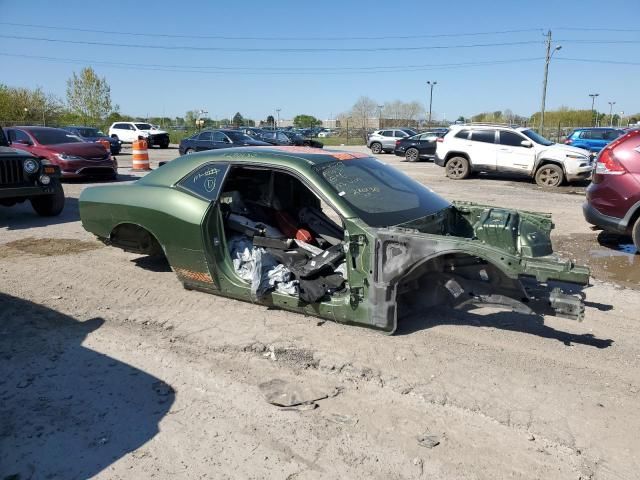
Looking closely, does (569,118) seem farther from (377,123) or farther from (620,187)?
(620,187)

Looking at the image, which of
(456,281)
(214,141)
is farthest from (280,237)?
(214,141)

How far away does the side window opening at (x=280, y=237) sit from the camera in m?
4.27

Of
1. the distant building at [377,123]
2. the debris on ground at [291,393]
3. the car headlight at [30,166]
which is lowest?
the debris on ground at [291,393]

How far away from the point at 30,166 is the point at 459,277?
785cm

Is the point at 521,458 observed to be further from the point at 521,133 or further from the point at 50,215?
the point at 521,133

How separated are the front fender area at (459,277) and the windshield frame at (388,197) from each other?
34 cm

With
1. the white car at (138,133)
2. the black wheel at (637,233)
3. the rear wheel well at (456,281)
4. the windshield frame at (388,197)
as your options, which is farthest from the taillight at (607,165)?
the white car at (138,133)

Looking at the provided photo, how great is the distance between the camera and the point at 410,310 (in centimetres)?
415

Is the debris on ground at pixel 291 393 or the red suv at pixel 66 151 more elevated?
the red suv at pixel 66 151

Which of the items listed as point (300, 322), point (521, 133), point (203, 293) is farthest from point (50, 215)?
point (521, 133)

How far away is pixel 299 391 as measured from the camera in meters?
3.32

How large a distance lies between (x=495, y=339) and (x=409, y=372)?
0.93 metres

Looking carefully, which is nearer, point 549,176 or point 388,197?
point 388,197

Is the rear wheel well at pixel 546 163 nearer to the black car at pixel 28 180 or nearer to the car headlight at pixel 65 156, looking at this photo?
the black car at pixel 28 180
